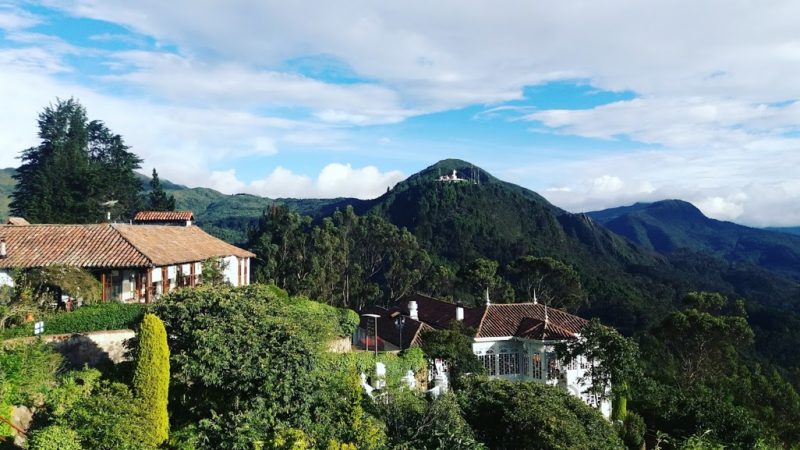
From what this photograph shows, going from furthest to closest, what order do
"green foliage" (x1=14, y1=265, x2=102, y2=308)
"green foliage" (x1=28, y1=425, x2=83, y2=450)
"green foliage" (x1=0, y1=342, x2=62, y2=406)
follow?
"green foliage" (x1=14, y1=265, x2=102, y2=308)
"green foliage" (x1=0, y1=342, x2=62, y2=406)
"green foliage" (x1=28, y1=425, x2=83, y2=450)

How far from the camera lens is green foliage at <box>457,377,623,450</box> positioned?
51.0 ft

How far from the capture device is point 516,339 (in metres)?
29.8

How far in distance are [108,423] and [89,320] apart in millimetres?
6757

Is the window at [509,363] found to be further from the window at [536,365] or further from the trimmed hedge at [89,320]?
the trimmed hedge at [89,320]

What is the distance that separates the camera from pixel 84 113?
6725 centimetres

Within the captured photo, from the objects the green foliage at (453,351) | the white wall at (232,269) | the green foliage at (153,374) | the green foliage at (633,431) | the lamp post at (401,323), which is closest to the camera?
the green foliage at (153,374)

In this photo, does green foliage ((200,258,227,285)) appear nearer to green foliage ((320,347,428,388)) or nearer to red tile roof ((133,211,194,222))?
red tile roof ((133,211,194,222))

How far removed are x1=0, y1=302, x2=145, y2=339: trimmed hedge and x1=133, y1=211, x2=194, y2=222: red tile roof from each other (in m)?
16.2

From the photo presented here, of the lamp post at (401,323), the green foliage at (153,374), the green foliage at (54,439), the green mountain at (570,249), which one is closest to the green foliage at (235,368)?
the green foliage at (153,374)

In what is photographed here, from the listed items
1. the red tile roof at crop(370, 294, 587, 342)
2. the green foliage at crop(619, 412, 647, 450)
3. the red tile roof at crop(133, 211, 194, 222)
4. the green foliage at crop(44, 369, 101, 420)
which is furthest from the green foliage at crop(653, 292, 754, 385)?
the green foliage at crop(44, 369, 101, 420)

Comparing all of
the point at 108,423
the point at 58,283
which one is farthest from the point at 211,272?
the point at 108,423

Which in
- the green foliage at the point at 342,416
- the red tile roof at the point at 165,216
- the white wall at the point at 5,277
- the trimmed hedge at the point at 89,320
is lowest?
the green foliage at the point at 342,416

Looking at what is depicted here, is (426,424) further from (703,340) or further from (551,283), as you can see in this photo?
(551,283)

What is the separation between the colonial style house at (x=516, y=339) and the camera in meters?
27.9
